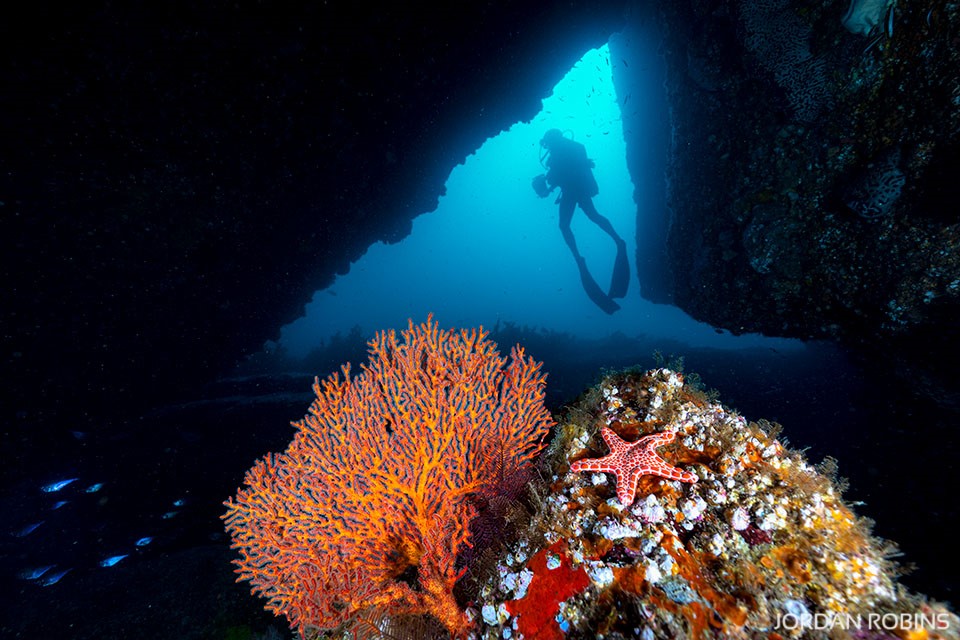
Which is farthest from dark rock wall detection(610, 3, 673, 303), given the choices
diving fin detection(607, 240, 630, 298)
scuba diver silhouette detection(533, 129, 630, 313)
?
scuba diver silhouette detection(533, 129, 630, 313)

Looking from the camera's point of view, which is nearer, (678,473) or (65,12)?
(678,473)

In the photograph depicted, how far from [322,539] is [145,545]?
37.6ft

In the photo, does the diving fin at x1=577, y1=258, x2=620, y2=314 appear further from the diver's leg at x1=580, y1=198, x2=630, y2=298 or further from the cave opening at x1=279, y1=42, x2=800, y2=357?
the cave opening at x1=279, y1=42, x2=800, y2=357

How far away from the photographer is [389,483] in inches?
120

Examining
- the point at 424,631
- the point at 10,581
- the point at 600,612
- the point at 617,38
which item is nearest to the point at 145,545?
the point at 10,581

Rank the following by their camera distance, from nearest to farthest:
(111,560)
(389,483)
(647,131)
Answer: (389,483)
(111,560)
(647,131)

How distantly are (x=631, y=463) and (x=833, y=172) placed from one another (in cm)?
710

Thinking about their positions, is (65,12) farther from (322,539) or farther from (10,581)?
(10,581)

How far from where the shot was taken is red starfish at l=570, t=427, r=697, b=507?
240 centimetres

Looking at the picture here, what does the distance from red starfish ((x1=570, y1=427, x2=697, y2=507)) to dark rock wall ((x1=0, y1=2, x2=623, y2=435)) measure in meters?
9.04

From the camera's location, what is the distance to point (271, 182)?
30.5 ft

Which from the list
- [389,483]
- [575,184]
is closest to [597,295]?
[575,184]

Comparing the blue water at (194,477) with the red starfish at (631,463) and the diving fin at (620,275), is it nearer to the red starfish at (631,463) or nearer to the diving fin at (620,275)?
the red starfish at (631,463)

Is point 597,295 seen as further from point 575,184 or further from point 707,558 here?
point 707,558
